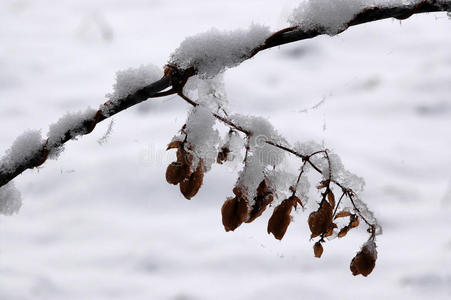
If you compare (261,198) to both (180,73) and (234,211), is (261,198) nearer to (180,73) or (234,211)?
(234,211)

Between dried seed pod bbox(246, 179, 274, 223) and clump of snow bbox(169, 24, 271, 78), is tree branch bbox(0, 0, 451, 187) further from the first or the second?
dried seed pod bbox(246, 179, 274, 223)

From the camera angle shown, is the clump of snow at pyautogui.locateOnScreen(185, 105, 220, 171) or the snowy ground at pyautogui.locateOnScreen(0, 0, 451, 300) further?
the snowy ground at pyautogui.locateOnScreen(0, 0, 451, 300)

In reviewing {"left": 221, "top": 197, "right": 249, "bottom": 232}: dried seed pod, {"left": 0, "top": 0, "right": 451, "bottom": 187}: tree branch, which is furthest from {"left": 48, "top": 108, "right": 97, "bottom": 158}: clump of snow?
{"left": 221, "top": 197, "right": 249, "bottom": 232}: dried seed pod

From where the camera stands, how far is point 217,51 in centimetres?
64

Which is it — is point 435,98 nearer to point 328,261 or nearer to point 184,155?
point 328,261

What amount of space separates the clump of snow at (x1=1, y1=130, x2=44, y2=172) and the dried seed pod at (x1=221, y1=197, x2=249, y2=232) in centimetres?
29

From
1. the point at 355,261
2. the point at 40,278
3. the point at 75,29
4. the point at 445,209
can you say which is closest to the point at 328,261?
the point at 445,209

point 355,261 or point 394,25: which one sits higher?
point 394,25

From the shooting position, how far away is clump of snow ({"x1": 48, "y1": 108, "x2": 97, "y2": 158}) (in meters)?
0.67

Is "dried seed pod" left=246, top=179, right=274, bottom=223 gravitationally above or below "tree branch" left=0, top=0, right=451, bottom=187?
below

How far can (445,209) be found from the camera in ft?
5.49

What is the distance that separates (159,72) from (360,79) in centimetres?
160

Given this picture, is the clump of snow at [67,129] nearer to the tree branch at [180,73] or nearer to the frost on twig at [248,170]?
the tree branch at [180,73]

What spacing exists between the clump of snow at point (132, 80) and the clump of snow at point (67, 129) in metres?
0.05
